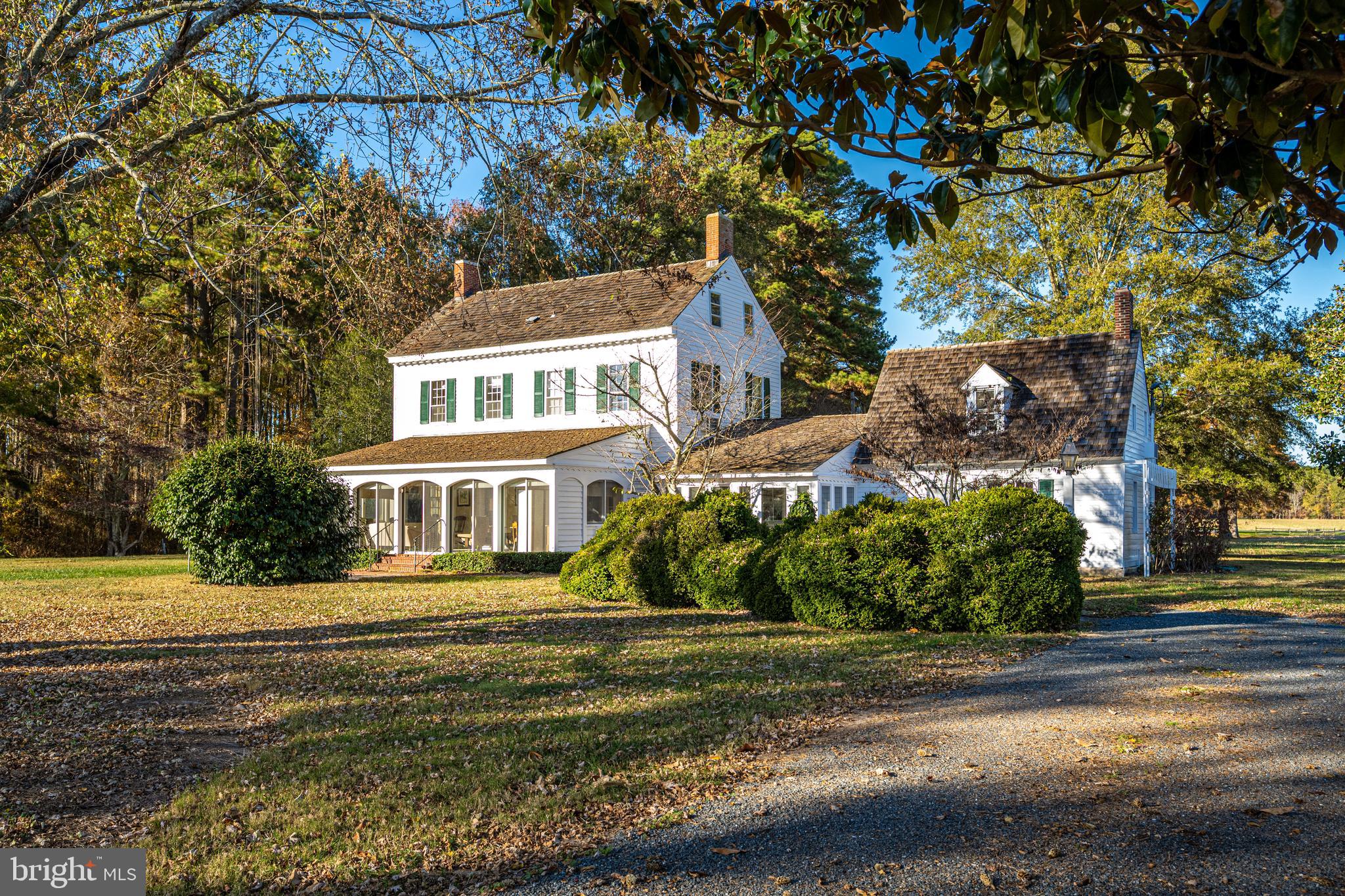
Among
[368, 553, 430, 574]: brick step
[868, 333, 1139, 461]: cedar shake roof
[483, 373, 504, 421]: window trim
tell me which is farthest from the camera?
[483, 373, 504, 421]: window trim

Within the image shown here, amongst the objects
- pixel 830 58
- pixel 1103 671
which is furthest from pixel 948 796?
pixel 1103 671

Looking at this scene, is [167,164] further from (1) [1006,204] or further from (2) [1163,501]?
(1) [1006,204]

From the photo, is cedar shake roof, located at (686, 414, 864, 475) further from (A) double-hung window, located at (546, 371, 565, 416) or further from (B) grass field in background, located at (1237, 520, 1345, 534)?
(B) grass field in background, located at (1237, 520, 1345, 534)

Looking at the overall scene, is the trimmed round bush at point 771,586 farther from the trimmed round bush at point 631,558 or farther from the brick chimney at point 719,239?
the brick chimney at point 719,239

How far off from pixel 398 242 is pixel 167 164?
3664 millimetres

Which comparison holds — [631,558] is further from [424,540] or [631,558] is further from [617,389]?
[424,540]

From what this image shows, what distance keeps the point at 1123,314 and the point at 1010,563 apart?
16.1m

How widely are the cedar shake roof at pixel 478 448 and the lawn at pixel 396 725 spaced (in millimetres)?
11550

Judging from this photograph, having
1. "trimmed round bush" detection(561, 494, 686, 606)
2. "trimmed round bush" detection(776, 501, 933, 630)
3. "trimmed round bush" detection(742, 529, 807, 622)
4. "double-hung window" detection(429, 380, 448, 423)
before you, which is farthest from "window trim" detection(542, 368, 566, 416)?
"trimmed round bush" detection(776, 501, 933, 630)

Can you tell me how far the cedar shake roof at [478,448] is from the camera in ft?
87.0

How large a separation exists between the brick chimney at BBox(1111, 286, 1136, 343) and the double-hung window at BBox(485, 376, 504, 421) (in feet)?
60.8

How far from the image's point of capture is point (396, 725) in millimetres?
7656

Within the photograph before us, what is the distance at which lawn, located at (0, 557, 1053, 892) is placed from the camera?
5.04m

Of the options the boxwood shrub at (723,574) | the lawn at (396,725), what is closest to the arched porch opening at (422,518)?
the lawn at (396,725)
